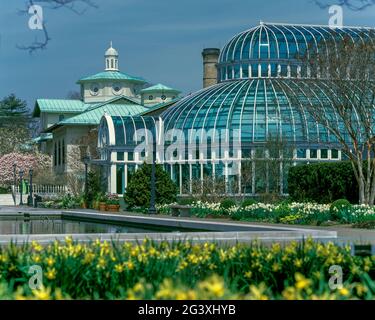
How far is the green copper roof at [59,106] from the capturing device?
81.1 metres

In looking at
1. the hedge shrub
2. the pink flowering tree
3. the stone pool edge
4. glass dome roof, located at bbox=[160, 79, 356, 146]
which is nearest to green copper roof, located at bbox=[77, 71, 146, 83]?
the pink flowering tree

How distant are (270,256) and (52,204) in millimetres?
35894

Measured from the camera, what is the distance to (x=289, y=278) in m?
8.90

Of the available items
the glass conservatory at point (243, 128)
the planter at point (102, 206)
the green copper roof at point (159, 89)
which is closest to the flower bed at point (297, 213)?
the glass conservatory at point (243, 128)

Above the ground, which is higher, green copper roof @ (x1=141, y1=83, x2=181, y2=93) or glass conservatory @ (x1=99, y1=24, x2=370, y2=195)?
green copper roof @ (x1=141, y1=83, x2=181, y2=93)

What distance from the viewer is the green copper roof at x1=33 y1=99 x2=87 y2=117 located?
81.1m

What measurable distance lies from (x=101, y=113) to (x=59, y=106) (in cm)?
1184

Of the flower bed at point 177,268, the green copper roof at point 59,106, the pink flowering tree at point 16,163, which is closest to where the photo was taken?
the flower bed at point 177,268

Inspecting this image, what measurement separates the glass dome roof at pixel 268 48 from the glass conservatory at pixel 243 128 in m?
0.06

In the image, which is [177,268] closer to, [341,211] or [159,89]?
[341,211]

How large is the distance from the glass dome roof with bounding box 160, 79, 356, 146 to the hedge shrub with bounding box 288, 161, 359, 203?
664 cm

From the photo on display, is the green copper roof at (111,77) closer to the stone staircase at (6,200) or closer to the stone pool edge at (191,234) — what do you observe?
the stone staircase at (6,200)

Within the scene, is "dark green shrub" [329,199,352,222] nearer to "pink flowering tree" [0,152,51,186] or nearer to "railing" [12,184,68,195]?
"railing" [12,184,68,195]
